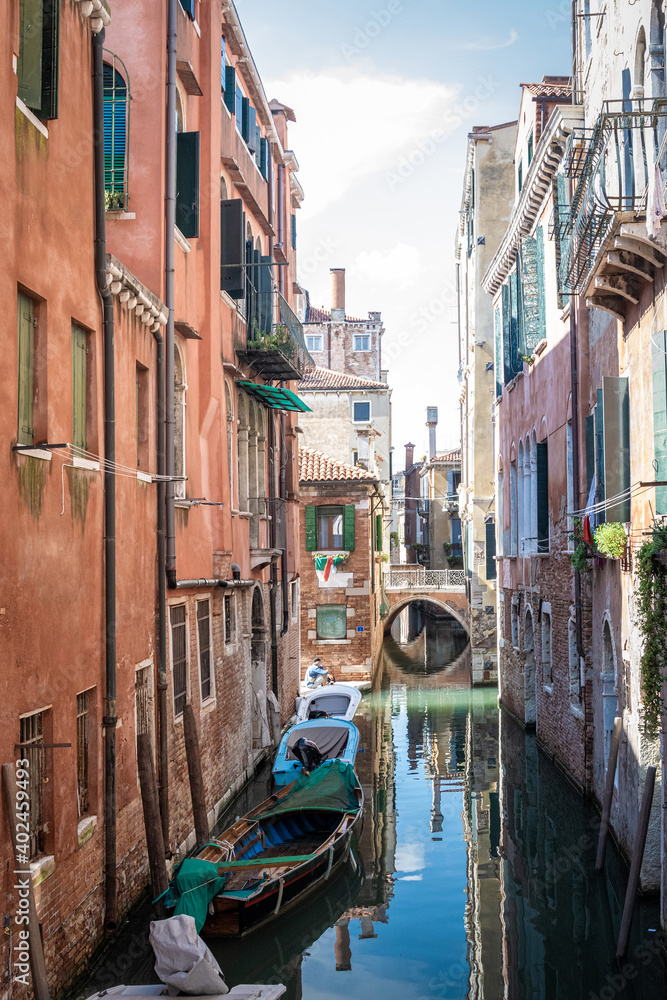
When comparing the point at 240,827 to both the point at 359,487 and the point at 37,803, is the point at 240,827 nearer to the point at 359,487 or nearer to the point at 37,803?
the point at 37,803

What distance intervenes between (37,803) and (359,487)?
2007 cm

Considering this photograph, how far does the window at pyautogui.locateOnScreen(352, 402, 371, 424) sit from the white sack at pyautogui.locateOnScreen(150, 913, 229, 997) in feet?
101

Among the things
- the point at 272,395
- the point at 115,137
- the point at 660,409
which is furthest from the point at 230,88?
the point at 660,409

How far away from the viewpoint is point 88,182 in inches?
317

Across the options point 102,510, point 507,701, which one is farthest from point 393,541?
point 102,510

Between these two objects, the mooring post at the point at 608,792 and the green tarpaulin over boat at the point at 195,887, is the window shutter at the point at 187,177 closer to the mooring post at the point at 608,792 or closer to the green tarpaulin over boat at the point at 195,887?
the green tarpaulin over boat at the point at 195,887

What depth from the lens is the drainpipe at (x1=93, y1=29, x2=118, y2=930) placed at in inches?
322

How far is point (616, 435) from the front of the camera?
33.6 feet

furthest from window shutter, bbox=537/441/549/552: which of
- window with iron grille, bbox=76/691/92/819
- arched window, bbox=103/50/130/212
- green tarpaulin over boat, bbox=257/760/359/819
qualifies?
window with iron grille, bbox=76/691/92/819

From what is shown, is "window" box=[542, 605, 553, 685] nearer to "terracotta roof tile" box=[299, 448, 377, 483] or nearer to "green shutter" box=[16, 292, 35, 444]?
"terracotta roof tile" box=[299, 448, 377, 483]

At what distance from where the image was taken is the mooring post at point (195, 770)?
33.1 feet

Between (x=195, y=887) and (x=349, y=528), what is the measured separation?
1823cm

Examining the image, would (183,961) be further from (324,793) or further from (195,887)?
(324,793)

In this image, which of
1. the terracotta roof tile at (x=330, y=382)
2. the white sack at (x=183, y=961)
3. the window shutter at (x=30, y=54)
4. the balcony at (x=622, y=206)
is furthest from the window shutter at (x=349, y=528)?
the window shutter at (x=30, y=54)
